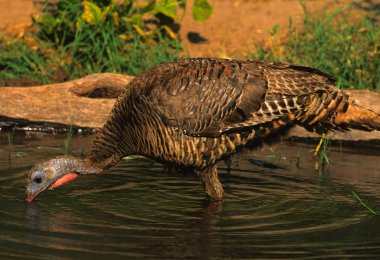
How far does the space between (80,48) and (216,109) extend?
374 cm

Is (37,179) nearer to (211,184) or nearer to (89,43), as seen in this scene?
(211,184)

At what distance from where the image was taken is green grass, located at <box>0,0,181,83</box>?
390 inches

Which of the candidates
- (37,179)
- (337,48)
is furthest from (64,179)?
(337,48)

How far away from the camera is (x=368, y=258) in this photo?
548 cm

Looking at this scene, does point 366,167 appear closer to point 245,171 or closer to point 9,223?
point 245,171

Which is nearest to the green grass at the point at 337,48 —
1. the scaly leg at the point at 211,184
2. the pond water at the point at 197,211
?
the pond water at the point at 197,211

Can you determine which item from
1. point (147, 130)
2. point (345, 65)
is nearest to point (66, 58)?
point (345, 65)

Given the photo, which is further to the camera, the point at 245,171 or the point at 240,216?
the point at 245,171

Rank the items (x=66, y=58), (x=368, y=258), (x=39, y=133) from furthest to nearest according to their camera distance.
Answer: (x=66, y=58) < (x=39, y=133) < (x=368, y=258)

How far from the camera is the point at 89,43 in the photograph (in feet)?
33.5

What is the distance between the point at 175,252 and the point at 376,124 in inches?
86.5

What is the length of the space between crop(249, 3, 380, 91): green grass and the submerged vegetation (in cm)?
103

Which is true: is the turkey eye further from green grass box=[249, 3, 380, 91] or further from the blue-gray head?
green grass box=[249, 3, 380, 91]

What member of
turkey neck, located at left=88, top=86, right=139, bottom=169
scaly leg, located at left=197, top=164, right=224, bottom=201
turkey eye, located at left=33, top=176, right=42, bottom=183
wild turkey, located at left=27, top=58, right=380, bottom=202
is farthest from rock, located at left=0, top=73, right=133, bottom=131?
turkey eye, located at left=33, top=176, right=42, bottom=183
